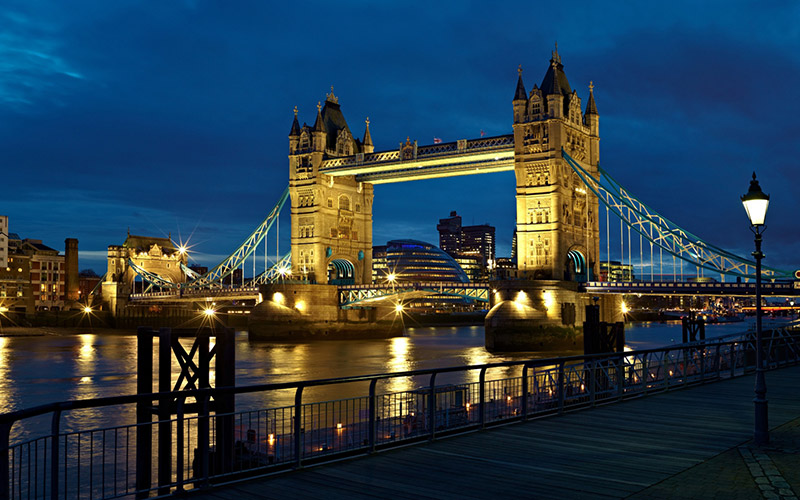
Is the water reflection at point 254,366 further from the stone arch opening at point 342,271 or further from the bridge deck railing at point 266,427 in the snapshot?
the stone arch opening at point 342,271

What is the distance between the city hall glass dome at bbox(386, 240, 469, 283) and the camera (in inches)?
6132

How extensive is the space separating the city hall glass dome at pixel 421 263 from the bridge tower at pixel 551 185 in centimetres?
8643

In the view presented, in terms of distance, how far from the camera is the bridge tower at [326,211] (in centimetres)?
7838

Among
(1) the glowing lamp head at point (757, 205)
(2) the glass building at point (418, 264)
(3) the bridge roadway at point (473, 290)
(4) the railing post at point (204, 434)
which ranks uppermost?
(2) the glass building at point (418, 264)

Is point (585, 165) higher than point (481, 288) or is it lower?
higher

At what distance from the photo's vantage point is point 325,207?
78875 millimetres

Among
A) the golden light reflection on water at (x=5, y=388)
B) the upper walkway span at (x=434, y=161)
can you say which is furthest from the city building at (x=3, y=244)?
the upper walkway span at (x=434, y=161)

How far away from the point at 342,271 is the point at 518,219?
26.9 meters

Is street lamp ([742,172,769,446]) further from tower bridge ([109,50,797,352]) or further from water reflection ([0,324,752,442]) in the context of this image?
tower bridge ([109,50,797,352])

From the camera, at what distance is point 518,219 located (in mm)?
63594

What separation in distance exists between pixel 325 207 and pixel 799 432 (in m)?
68.4

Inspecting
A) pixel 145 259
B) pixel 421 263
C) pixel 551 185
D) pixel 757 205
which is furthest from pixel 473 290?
pixel 421 263

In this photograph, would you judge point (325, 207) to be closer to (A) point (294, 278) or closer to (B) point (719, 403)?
(A) point (294, 278)

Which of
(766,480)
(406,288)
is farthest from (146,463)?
(406,288)
